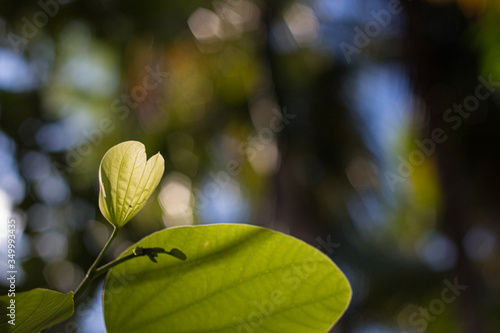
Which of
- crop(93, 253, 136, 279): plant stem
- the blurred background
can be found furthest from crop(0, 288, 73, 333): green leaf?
the blurred background

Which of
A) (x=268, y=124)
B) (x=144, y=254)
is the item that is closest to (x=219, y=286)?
(x=144, y=254)

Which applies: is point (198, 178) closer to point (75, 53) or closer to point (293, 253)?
point (75, 53)

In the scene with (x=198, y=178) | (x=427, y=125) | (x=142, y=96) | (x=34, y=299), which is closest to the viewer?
(x=34, y=299)

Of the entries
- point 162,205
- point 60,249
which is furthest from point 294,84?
point 60,249

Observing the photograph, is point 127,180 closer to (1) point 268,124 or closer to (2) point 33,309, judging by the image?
(2) point 33,309

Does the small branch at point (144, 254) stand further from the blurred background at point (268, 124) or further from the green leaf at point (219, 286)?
the blurred background at point (268, 124)
